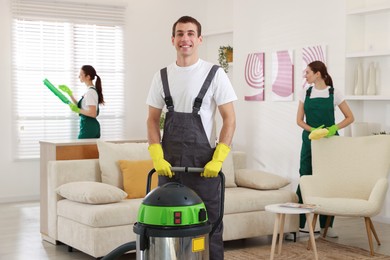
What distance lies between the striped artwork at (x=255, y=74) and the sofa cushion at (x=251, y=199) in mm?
2563

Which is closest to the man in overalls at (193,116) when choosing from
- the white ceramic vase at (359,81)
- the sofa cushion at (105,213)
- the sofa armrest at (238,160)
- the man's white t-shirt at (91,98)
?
the sofa cushion at (105,213)

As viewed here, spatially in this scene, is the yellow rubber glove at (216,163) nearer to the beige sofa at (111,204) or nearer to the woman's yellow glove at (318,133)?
the beige sofa at (111,204)

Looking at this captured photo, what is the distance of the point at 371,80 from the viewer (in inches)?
265

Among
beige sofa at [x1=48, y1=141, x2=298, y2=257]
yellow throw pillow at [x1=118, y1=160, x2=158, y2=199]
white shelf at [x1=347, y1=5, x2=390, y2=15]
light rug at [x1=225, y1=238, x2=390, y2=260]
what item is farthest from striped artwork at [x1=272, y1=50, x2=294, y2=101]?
yellow throw pillow at [x1=118, y1=160, x2=158, y2=199]

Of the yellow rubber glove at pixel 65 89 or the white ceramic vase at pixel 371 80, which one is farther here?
the yellow rubber glove at pixel 65 89

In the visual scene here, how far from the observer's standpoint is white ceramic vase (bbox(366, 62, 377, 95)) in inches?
263

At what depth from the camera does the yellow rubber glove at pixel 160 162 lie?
308 cm

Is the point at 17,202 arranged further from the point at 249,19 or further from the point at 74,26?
the point at 249,19

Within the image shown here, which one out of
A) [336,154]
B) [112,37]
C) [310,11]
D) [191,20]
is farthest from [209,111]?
[112,37]

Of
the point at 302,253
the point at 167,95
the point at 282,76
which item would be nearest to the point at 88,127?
the point at 282,76

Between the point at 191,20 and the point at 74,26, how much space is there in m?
5.61

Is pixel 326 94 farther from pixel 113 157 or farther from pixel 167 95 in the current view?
pixel 167 95

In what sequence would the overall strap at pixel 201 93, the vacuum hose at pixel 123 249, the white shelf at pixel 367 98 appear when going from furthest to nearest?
1. the white shelf at pixel 367 98
2. the overall strap at pixel 201 93
3. the vacuum hose at pixel 123 249

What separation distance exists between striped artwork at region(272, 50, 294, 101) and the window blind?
2.12m
